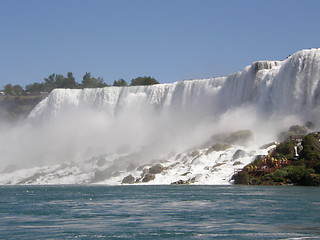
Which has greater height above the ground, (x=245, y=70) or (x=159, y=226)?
(x=245, y=70)

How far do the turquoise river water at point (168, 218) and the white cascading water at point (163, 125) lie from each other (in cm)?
1484

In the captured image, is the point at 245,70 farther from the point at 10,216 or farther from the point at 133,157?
the point at 10,216

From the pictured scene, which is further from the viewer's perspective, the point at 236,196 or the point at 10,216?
the point at 236,196

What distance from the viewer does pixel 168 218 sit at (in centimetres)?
1814

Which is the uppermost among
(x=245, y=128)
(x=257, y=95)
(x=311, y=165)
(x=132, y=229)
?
(x=257, y=95)

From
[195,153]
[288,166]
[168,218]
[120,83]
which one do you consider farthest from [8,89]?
[168,218]

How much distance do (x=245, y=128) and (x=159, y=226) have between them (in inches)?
1383

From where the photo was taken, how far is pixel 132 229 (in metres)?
16.0

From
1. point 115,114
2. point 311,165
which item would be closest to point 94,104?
point 115,114

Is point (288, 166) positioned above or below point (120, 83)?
below

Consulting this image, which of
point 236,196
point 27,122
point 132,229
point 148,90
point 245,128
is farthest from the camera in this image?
point 27,122

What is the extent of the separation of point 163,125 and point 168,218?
44678 millimetres

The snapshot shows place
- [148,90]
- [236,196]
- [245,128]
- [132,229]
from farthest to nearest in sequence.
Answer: [148,90] → [245,128] → [236,196] → [132,229]

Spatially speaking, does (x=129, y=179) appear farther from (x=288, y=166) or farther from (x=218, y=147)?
(x=288, y=166)
